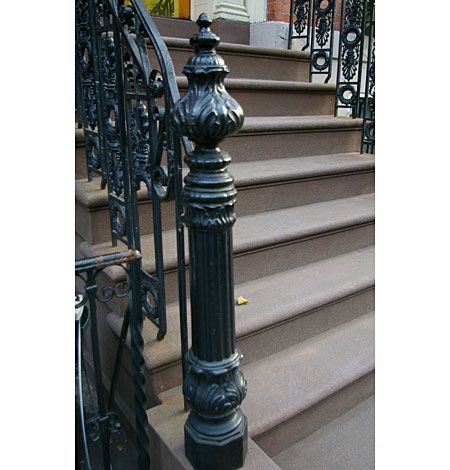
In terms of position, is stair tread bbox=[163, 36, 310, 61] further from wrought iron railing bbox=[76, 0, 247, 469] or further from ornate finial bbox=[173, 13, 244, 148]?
ornate finial bbox=[173, 13, 244, 148]

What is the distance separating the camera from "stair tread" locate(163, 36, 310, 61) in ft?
9.77

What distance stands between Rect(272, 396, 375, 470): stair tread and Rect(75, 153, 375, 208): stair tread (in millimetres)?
1207

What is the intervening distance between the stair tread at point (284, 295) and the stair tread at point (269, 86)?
4.04ft

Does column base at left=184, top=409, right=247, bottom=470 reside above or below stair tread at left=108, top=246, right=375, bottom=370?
below

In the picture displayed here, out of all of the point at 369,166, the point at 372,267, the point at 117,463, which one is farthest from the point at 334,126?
the point at 117,463

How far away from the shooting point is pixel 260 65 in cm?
347

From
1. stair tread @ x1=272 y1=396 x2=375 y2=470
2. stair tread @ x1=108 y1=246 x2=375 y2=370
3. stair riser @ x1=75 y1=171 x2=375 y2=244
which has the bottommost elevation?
stair tread @ x1=272 y1=396 x2=375 y2=470

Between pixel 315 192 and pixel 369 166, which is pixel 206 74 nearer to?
pixel 315 192

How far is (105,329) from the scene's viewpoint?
2045 millimetres

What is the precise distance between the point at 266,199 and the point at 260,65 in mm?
1415

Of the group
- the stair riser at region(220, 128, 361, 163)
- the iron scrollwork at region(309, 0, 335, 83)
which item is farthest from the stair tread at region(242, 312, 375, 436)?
the iron scrollwork at region(309, 0, 335, 83)

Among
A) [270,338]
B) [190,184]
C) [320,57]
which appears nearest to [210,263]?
[190,184]

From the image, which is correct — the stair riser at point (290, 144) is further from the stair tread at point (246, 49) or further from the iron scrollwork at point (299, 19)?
the iron scrollwork at point (299, 19)

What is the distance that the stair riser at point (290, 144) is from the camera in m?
2.75
